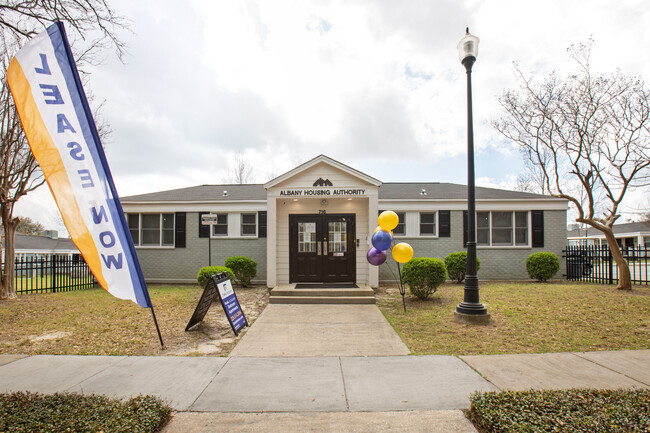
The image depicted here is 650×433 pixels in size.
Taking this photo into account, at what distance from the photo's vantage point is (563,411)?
3061 mm

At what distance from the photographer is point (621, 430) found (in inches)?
109

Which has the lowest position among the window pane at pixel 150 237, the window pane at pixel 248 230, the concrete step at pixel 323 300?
the concrete step at pixel 323 300

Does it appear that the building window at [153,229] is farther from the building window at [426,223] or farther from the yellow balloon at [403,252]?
the building window at [426,223]

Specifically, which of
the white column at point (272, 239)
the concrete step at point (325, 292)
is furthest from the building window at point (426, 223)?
the white column at point (272, 239)

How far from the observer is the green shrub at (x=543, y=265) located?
41.2 ft

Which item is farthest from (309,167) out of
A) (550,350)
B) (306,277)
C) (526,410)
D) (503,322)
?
(526,410)

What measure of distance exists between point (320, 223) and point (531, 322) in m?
6.76

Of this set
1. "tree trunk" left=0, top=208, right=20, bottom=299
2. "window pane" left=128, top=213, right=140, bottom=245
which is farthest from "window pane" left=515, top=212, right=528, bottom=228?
"tree trunk" left=0, top=208, right=20, bottom=299

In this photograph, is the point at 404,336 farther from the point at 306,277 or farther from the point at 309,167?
the point at 309,167

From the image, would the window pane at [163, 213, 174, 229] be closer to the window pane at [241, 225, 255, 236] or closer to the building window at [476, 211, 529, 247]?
the window pane at [241, 225, 255, 236]

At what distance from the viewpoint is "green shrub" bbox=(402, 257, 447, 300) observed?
9016 millimetres

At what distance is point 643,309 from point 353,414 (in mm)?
8149

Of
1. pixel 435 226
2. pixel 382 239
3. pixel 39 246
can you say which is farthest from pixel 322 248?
→ pixel 39 246

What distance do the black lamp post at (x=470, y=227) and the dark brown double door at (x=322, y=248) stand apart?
15.8ft
